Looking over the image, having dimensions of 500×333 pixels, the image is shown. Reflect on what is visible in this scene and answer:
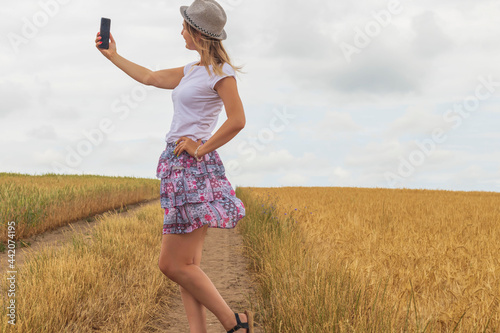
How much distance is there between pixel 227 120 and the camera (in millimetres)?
2379

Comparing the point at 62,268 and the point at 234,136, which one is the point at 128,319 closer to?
the point at 62,268

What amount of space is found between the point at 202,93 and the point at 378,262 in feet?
9.58

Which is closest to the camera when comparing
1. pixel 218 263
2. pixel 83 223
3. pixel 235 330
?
pixel 235 330

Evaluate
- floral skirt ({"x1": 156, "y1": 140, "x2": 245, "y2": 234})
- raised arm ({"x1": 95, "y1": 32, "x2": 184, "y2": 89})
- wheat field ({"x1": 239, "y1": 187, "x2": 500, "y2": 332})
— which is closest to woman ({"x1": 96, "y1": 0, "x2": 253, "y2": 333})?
floral skirt ({"x1": 156, "y1": 140, "x2": 245, "y2": 234})

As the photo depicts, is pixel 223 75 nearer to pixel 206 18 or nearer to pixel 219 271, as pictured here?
pixel 206 18

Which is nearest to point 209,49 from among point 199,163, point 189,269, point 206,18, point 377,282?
point 206,18

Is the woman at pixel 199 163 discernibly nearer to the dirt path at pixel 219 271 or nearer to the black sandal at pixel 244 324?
the black sandal at pixel 244 324

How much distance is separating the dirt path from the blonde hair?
5.66 feet

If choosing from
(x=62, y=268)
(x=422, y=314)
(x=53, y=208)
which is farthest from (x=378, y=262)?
(x=53, y=208)

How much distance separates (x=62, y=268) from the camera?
12.9 ft

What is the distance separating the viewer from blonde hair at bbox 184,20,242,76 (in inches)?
98.3

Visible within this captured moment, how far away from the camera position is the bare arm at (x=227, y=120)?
2377 millimetres

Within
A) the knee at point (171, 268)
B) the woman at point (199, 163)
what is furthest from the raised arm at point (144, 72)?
the knee at point (171, 268)

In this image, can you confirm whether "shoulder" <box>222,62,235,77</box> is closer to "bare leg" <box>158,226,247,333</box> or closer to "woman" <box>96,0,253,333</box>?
"woman" <box>96,0,253,333</box>
